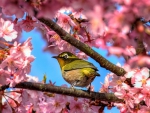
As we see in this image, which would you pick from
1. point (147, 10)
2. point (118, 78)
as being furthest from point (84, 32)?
point (147, 10)

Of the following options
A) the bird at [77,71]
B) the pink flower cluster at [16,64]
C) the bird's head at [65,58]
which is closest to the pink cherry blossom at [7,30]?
the pink flower cluster at [16,64]

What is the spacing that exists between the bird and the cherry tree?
0.12m

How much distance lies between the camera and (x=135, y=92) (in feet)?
13.0

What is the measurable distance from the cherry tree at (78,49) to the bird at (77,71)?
0.39 feet

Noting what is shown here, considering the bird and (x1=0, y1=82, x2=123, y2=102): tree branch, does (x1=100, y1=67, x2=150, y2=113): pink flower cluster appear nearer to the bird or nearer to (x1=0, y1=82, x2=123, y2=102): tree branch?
(x1=0, y1=82, x2=123, y2=102): tree branch

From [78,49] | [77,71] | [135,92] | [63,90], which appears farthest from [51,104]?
[135,92]

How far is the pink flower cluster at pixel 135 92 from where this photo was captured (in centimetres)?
390

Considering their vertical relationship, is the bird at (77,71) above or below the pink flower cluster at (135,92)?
above

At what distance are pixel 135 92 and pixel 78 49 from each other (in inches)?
29.9

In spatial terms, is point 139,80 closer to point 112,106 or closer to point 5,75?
point 112,106

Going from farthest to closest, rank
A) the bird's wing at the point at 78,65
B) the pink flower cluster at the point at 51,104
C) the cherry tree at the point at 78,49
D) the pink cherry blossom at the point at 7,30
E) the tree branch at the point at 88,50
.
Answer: the bird's wing at the point at 78,65 < the pink flower cluster at the point at 51,104 < the pink cherry blossom at the point at 7,30 < the tree branch at the point at 88,50 < the cherry tree at the point at 78,49

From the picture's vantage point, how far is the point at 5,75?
3584 millimetres

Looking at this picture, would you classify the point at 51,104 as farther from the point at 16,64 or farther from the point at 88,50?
the point at 16,64

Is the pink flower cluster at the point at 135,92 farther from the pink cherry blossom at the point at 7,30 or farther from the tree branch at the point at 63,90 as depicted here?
the pink cherry blossom at the point at 7,30
